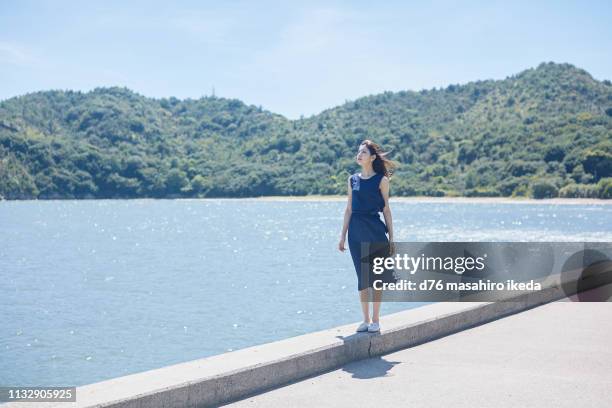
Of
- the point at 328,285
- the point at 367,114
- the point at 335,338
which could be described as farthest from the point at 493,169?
the point at 335,338

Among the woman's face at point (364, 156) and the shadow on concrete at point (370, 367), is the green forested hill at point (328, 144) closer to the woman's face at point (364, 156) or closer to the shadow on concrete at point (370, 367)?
the woman's face at point (364, 156)

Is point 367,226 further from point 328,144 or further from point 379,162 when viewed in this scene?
point 328,144

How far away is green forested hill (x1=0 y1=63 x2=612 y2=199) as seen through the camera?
356 feet

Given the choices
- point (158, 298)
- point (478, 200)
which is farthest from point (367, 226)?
point (478, 200)

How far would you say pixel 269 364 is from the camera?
16.4ft

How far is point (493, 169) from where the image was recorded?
110 m


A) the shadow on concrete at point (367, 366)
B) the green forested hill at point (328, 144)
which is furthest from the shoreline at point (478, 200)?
the shadow on concrete at point (367, 366)

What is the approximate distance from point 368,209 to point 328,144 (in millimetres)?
133901

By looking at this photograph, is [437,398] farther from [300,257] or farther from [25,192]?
[25,192]

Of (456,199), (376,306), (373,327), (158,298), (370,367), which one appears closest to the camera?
(370,367)

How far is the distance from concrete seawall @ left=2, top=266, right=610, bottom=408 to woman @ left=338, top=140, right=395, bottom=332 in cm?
39

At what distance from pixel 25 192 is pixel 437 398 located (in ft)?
467

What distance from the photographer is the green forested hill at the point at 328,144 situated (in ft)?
356

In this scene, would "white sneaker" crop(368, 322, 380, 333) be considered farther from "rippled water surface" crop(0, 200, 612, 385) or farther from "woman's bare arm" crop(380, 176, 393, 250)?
"rippled water surface" crop(0, 200, 612, 385)
